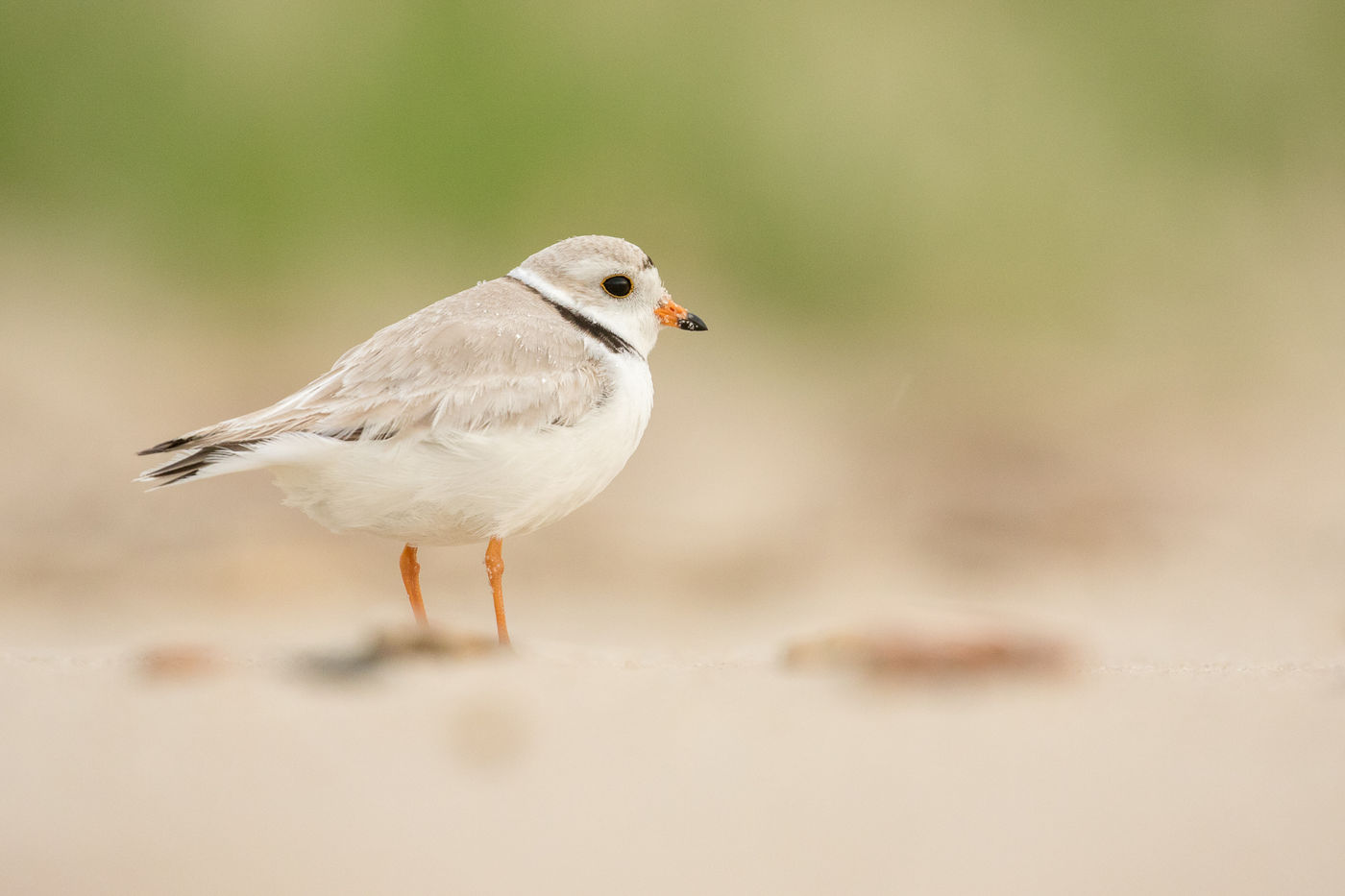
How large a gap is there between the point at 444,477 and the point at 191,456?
1.55 ft

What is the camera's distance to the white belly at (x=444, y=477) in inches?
97.1

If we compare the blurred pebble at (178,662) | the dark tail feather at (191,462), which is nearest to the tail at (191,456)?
the dark tail feather at (191,462)

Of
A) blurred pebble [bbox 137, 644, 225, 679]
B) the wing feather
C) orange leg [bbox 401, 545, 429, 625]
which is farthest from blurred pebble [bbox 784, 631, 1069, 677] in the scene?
blurred pebble [bbox 137, 644, 225, 679]

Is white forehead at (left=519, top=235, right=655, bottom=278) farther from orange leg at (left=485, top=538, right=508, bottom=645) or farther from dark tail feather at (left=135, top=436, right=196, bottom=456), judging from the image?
dark tail feather at (left=135, top=436, right=196, bottom=456)

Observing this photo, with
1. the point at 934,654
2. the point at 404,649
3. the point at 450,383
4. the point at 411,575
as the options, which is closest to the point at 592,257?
the point at 450,383

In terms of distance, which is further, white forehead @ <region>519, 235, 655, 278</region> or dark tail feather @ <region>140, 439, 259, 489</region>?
white forehead @ <region>519, 235, 655, 278</region>

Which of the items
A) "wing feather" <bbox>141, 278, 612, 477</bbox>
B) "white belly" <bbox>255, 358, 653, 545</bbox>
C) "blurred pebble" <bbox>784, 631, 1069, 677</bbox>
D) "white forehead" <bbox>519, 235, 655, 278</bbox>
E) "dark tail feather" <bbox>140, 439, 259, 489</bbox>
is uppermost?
"white forehead" <bbox>519, 235, 655, 278</bbox>

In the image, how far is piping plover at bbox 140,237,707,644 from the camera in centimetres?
246

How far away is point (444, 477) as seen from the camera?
2506 mm

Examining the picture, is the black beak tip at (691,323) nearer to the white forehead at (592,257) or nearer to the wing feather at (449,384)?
the white forehead at (592,257)

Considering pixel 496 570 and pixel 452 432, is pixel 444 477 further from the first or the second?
pixel 496 570

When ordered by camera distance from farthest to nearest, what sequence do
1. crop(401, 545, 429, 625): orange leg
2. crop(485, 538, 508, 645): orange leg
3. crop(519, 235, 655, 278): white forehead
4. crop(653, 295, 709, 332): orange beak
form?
crop(653, 295, 709, 332): orange beak
crop(519, 235, 655, 278): white forehead
crop(401, 545, 429, 625): orange leg
crop(485, 538, 508, 645): orange leg

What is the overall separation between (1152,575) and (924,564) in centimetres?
84

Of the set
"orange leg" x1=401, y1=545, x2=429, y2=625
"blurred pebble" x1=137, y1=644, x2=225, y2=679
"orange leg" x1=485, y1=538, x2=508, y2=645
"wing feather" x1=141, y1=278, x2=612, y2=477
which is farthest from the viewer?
"orange leg" x1=401, y1=545, x2=429, y2=625
